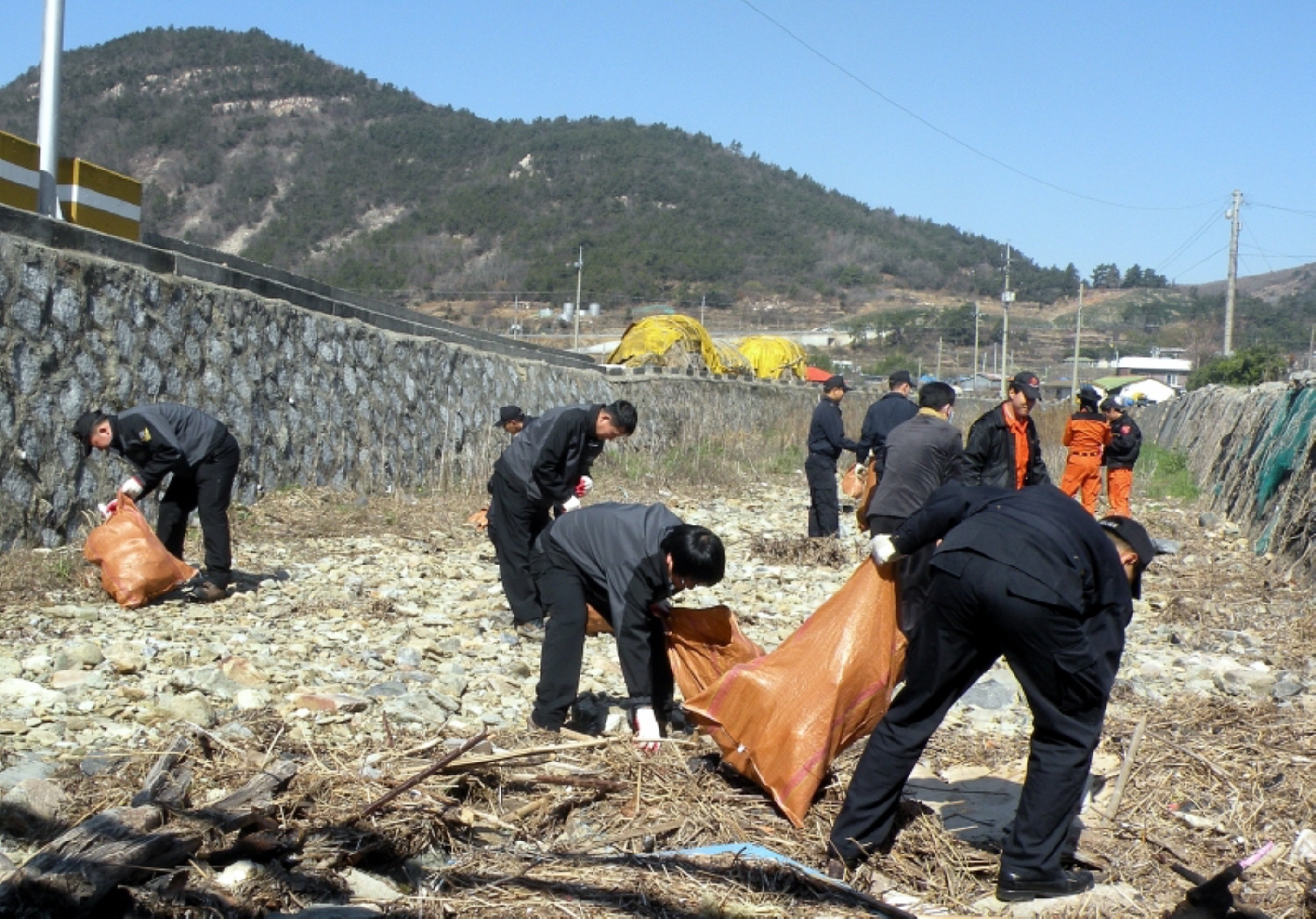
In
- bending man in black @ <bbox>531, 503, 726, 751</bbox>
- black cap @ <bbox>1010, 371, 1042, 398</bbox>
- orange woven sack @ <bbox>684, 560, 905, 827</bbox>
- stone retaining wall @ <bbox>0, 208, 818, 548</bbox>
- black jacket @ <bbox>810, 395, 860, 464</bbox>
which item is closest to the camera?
orange woven sack @ <bbox>684, 560, 905, 827</bbox>

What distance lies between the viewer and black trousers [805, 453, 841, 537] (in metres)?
10.7

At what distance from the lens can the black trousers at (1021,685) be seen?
3523 millimetres

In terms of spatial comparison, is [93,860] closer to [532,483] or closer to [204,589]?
[532,483]

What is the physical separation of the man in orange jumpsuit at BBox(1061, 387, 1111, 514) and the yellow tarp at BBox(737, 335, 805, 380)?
18220 millimetres

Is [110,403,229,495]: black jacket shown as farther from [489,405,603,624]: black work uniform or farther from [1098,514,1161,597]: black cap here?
[1098,514,1161,597]: black cap

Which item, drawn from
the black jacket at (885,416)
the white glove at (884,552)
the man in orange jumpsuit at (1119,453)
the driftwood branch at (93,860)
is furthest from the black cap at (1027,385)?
the driftwood branch at (93,860)

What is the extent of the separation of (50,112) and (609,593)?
7183 mm

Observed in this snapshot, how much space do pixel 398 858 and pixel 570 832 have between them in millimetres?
624

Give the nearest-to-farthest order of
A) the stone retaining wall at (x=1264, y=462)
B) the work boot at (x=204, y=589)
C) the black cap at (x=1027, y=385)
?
the work boot at (x=204, y=589) → the black cap at (x=1027, y=385) → the stone retaining wall at (x=1264, y=462)

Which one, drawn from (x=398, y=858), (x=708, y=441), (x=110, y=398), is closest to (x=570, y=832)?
(x=398, y=858)

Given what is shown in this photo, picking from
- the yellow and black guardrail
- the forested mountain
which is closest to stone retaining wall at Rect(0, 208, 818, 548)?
the yellow and black guardrail

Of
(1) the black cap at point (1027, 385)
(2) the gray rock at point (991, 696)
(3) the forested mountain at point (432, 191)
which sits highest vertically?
(3) the forested mountain at point (432, 191)

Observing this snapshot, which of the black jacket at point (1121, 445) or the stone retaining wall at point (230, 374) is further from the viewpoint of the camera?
the black jacket at point (1121, 445)

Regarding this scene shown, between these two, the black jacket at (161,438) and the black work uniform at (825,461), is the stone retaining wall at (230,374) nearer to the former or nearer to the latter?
the black jacket at (161,438)
